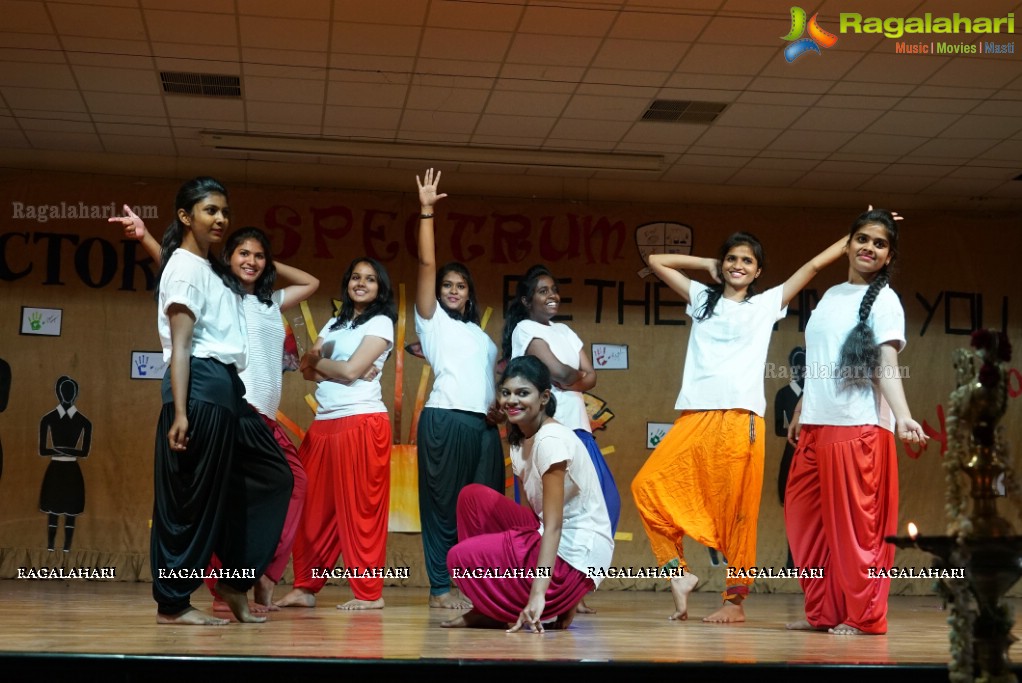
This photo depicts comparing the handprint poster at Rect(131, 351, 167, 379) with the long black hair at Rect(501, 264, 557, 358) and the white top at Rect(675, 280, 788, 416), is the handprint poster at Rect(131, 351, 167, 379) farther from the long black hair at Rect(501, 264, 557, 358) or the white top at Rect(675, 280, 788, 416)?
the white top at Rect(675, 280, 788, 416)

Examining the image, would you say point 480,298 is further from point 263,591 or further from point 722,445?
point 263,591

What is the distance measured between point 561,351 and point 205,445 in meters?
2.03

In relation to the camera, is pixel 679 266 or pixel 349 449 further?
pixel 349 449

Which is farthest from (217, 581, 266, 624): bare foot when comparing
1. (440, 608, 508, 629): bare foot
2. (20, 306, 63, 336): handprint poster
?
(20, 306, 63, 336): handprint poster

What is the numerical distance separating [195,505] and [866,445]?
7.81 feet

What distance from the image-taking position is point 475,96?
258 inches

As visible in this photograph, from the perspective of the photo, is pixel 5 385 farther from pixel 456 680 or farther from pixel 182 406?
pixel 456 680

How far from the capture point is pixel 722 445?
14.9 ft

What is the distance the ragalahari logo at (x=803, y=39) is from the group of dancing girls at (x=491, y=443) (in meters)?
1.46

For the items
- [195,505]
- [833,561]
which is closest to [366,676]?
[195,505]

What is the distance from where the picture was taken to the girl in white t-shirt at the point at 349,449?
5.00 meters

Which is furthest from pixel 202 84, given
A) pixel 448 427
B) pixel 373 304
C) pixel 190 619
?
pixel 190 619

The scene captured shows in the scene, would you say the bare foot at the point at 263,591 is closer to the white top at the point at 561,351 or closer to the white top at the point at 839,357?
the white top at the point at 561,351

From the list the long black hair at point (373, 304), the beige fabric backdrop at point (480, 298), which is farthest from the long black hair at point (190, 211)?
the beige fabric backdrop at point (480, 298)
